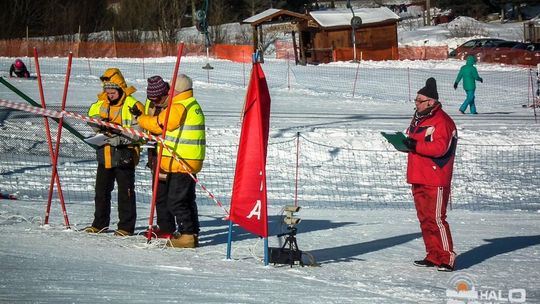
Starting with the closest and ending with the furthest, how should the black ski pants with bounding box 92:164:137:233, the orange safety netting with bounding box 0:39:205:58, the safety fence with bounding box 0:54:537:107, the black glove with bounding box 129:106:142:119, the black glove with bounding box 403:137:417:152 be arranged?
the black glove with bounding box 403:137:417:152 → the black glove with bounding box 129:106:142:119 → the black ski pants with bounding box 92:164:137:233 → the safety fence with bounding box 0:54:537:107 → the orange safety netting with bounding box 0:39:205:58

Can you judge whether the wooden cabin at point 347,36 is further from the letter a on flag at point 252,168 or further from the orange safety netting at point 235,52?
the letter a on flag at point 252,168

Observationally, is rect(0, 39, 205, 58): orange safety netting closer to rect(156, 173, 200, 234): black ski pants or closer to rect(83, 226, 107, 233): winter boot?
rect(83, 226, 107, 233): winter boot

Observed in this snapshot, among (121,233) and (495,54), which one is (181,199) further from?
(495,54)

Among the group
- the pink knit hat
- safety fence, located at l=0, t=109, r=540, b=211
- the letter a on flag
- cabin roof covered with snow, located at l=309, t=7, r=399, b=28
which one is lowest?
safety fence, located at l=0, t=109, r=540, b=211

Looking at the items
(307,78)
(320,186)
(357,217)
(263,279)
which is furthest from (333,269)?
(307,78)

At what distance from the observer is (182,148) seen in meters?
9.14

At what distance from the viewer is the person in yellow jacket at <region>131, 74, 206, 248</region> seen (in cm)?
909

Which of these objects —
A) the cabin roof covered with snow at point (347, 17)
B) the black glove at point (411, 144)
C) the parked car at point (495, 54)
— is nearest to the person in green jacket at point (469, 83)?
the black glove at point (411, 144)

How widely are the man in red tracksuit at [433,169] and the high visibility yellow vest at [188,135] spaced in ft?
6.65

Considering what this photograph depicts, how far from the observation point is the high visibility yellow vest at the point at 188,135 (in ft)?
29.9

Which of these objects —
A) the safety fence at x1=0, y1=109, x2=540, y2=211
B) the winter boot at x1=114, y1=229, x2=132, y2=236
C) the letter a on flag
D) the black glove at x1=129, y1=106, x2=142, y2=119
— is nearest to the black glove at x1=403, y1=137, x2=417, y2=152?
the letter a on flag

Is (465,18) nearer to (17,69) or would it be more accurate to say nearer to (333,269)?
(17,69)

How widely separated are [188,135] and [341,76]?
30.3 m

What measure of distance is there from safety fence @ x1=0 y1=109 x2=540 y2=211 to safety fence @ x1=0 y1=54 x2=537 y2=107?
11377 millimetres
